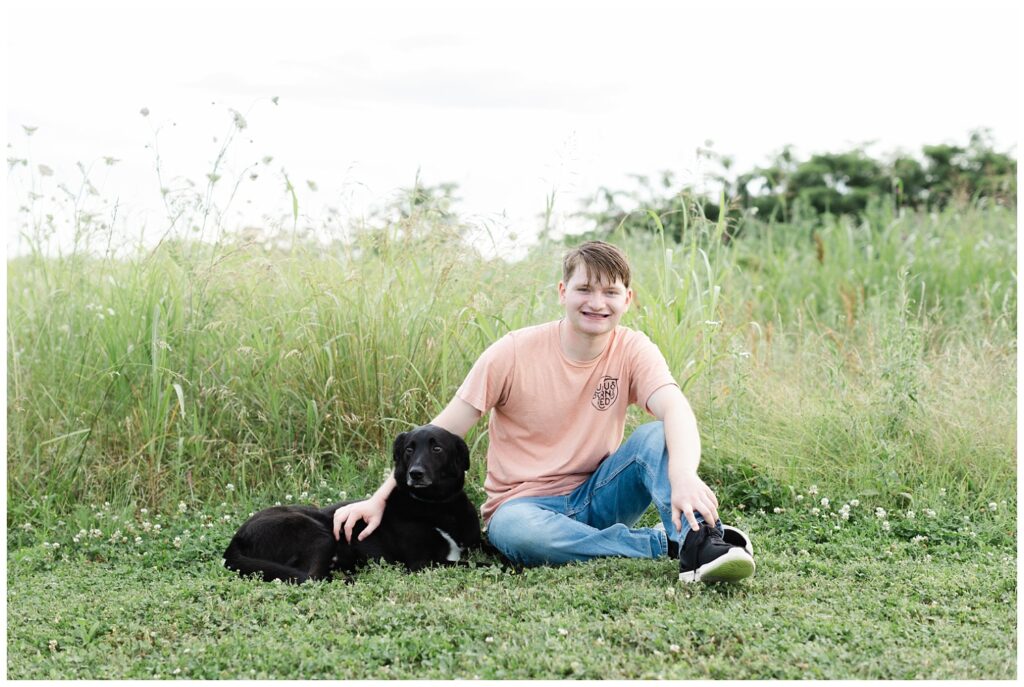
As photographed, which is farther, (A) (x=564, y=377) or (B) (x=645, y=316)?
(B) (x=645, y=316)

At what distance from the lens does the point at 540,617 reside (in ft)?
10.7

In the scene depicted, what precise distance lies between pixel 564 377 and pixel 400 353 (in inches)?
53.9

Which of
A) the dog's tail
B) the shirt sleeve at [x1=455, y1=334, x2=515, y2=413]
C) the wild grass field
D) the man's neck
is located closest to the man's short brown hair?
the man's neck

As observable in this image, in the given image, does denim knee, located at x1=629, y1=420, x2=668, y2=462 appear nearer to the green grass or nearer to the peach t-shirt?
the peach t-shirt

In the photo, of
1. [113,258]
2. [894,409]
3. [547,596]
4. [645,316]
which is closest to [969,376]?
[894,409]

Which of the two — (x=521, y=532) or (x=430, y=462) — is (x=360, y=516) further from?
(x=521, y=532)

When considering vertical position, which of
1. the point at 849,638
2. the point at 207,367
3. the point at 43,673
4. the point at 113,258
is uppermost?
the point at 113,258

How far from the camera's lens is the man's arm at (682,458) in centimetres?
334

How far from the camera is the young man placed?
3.74 metres

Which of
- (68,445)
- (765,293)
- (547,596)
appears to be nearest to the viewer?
(547,596)

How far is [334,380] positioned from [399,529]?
1280mm

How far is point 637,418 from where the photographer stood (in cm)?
509

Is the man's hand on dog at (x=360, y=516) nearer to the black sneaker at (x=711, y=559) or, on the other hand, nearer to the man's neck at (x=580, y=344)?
the man's neck at (x=580, y=344)

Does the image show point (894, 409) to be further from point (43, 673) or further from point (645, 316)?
point (43, 673)
